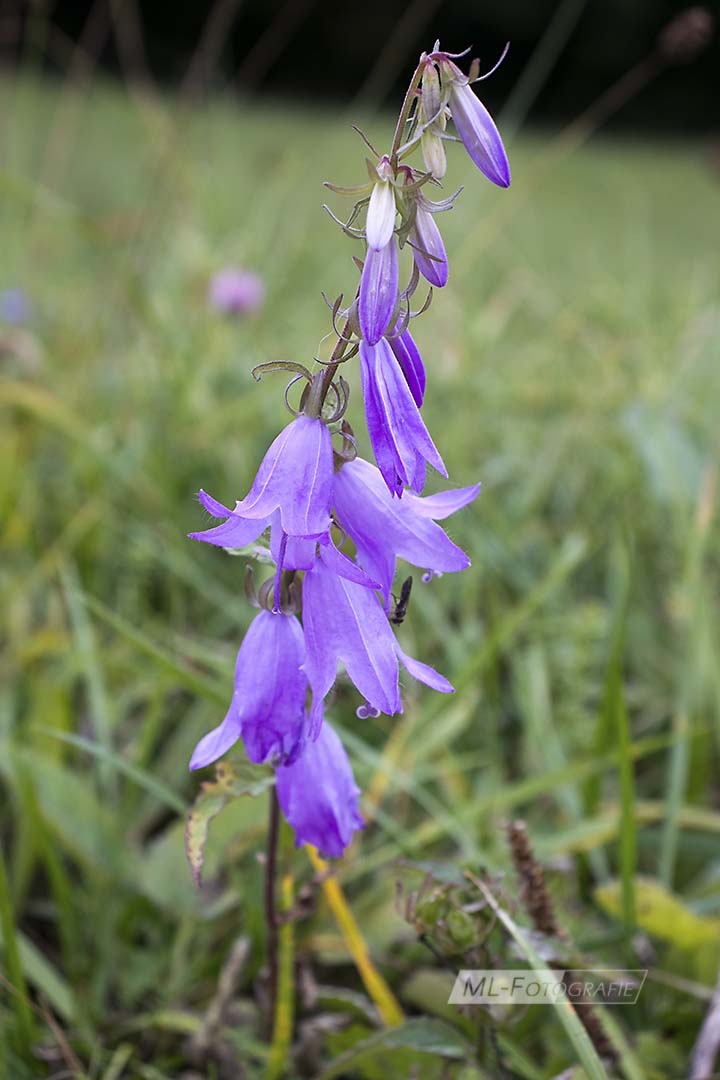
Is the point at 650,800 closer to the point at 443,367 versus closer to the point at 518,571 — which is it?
the point at 518,571

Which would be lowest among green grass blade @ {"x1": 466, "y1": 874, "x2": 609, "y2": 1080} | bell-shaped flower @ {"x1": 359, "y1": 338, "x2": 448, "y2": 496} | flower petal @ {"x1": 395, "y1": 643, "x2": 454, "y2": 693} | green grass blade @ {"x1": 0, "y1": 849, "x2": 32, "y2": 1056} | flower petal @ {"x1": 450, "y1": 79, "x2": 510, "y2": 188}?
green grass blade @ {"x1": 0, "y1": 849, "x2": 32, "y2": 1056}

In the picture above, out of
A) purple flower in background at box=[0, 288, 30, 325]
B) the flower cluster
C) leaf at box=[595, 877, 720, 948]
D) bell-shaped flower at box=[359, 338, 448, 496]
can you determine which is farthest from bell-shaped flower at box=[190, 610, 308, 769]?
purple flower in background at box=[0, 288, 30, 325]

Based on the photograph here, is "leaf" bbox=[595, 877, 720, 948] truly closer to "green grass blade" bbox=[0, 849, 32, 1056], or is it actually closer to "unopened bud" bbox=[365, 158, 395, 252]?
A: "green grass blade" bbox=[0, 849, 32, 1056]

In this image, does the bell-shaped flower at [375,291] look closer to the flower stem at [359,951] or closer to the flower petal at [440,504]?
the flower petal at [440,504]

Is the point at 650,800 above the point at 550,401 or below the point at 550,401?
below

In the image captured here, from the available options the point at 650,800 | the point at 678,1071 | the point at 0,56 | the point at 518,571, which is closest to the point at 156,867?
the point at 678,1071

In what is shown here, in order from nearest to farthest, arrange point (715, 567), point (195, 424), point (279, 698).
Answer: point (279, 698) → point (715, 567) → point (195, 424)
